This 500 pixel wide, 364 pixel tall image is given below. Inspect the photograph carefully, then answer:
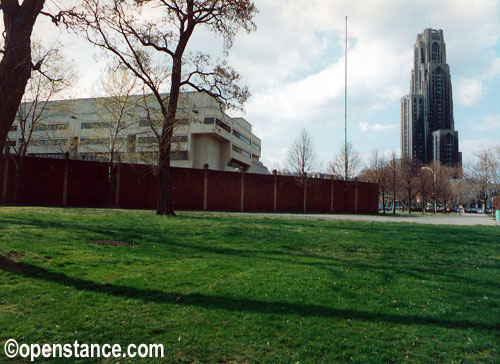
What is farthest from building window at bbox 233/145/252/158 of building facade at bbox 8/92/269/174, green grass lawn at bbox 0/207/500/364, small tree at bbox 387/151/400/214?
green grass lawn at bbox 0/207/500/364

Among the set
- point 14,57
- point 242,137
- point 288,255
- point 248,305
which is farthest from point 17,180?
point 242,137

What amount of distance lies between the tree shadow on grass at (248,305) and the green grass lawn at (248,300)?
0.06ft

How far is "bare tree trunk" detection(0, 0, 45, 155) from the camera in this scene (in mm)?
6785

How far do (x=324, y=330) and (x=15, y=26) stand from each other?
776cm

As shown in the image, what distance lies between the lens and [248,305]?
4.86 metres

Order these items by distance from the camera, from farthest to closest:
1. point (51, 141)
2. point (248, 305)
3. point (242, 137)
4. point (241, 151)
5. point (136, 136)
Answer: point (242, 137)
point (241, 151)
point (136, 136)
point (51, 141)
point (248, 305)

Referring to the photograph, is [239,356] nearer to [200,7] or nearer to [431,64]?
[200,7]

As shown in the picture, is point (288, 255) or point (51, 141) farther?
point (51, 141)

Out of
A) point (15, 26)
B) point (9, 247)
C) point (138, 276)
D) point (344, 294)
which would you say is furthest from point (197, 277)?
point (15, 26)

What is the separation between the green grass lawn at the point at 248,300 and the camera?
3.80m

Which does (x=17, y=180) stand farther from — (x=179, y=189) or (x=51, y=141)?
(x=179, y=189)

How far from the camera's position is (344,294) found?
545 centimetres

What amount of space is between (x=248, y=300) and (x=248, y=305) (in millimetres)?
184

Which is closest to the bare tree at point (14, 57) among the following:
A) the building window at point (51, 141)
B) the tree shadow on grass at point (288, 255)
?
the tree shadow on grass at point (288, 255)
